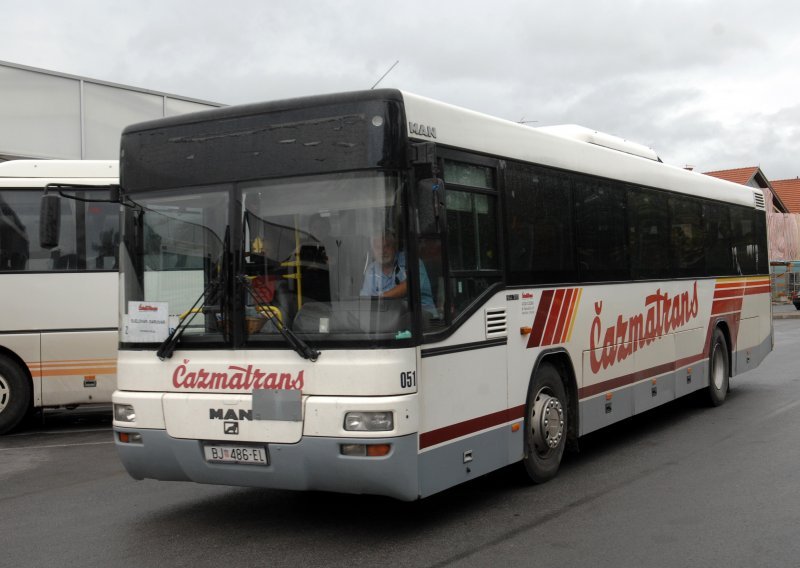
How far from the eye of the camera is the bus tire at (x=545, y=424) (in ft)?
26.1

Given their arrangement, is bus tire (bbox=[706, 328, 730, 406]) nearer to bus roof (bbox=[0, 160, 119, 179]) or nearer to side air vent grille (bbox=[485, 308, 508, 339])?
side air vent grille (bbox=[485, 308, 508, 339])

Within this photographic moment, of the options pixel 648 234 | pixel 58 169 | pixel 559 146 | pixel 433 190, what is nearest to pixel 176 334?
pixel 433 190

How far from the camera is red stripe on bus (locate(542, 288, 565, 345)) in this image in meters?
8.25

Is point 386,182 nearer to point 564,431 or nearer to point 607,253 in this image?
point 564,431

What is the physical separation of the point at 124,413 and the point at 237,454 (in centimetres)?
106

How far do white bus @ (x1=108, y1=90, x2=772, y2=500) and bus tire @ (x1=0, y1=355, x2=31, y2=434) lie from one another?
573 centimetres

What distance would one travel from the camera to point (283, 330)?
252 inches

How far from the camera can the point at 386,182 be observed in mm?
6277

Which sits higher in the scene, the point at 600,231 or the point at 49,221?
the point at 49,221

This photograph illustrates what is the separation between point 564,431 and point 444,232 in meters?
2.67

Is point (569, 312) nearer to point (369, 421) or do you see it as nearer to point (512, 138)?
point (512, 138)

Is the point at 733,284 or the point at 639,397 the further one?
the point at 733,284

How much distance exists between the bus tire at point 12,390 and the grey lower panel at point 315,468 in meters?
6.17

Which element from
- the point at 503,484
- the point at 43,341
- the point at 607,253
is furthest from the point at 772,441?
the point at 43,341
